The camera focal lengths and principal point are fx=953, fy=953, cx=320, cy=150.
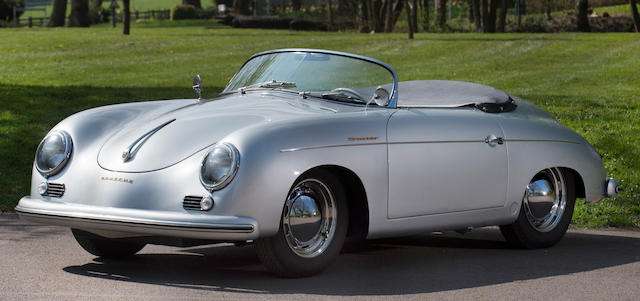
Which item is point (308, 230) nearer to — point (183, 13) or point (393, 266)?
point (393, 266)

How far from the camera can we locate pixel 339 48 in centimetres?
2936

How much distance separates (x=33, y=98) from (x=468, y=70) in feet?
37.3

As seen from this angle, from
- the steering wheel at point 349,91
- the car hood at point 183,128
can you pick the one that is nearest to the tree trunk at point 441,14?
the steering wheel at point 349,91

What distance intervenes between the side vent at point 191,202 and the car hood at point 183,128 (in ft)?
1.02

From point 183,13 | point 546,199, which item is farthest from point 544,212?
point 183,13

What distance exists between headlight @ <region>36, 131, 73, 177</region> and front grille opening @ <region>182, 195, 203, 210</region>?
1.09 metres

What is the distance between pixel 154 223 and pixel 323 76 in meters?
1.99

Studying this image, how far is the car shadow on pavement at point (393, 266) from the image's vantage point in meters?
5.67

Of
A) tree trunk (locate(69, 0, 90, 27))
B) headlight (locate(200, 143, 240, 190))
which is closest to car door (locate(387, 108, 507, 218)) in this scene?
headlight (locate(200, 143, 240, 190))

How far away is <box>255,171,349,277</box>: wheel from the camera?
559cm

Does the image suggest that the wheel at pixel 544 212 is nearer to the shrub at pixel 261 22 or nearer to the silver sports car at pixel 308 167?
the silver sports car at pixel 308 167

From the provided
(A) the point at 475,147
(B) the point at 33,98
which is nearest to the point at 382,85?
(A) the point at 475,147

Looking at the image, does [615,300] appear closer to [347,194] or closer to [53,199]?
[347,194]

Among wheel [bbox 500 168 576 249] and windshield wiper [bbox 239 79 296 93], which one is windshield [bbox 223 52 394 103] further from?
wheel [bbox 500 168 576 249]
